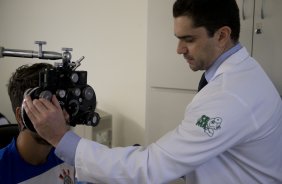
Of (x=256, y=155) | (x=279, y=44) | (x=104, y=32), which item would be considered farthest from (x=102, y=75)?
(x=256, y=155)

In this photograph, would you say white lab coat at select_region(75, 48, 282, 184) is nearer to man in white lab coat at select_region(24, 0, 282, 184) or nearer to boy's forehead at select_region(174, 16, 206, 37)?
man in white lab coat at select_region(24, 0, 282, 184)

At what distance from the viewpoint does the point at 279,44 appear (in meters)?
1.61

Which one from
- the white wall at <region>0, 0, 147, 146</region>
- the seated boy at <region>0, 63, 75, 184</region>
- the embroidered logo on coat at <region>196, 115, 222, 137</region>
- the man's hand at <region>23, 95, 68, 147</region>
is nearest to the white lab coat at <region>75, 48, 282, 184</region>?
the embroidered logo on coat at <region>196, 115, 222, 137</region>

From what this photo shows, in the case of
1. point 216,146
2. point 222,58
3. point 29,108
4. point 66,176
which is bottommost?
point 66,176

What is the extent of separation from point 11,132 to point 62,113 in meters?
1.02

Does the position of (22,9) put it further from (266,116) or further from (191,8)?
(266,116)

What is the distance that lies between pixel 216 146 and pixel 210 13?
0.44 metres

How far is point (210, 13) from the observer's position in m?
1.05

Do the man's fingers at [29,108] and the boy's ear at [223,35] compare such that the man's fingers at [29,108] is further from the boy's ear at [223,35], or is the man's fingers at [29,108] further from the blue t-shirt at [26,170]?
the boy's ear at [223,35]

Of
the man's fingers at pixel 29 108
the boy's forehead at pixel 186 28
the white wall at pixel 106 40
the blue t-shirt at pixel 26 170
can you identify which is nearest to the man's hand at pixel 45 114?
the man's fingers at pixel 29 108

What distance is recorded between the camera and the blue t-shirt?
1171 mm

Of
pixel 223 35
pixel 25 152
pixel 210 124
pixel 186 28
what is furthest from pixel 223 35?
pixel 25 152

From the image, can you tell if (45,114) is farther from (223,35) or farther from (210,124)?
(223,35)

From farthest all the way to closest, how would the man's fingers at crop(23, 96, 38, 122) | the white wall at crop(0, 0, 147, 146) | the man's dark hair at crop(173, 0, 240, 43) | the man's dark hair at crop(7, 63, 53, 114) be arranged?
the white wall at crop(0, 0, 147, 146), the man's dark hair at crop(7, 63, 53, 114), the man's dark hair at crop(173, 0, 240, 43), the man's fingers at crop(23, 96, 38, 122)
